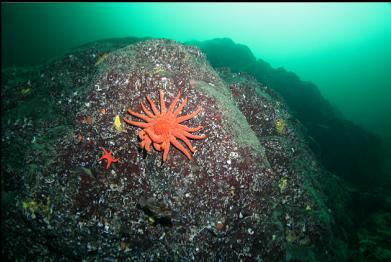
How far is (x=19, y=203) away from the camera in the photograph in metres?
5.47

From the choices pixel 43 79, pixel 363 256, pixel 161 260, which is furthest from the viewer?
pixel 363 256

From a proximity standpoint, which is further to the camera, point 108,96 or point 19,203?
point 108,96

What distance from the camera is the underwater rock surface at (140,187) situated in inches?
208

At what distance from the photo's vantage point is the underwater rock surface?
5273mm

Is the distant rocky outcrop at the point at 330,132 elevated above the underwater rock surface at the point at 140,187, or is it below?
above

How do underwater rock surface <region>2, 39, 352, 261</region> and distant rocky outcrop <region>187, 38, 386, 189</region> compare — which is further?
distant rocky outcrop <region>187, 38, 386, 189</region>

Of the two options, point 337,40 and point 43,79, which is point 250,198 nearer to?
point 43,79

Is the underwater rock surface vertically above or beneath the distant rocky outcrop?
beneath

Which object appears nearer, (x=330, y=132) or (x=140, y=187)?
(x=140, y=187)

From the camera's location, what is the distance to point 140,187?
551 cm

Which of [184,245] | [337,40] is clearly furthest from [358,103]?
[337,40]

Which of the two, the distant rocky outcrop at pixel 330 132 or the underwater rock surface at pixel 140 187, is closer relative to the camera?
the underwater rock surface at pixel 140 187

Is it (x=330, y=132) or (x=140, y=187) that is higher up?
(x=330, y=132)

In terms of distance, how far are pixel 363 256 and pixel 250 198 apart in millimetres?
6989
